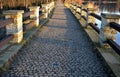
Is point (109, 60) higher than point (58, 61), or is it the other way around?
point (109, 60)

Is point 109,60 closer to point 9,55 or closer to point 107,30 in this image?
point 107,30

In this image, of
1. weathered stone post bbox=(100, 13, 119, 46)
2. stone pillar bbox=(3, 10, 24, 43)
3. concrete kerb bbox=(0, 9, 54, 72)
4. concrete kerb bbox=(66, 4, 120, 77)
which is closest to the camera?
concrete kerb bbox=(66, 4, 120, 77)

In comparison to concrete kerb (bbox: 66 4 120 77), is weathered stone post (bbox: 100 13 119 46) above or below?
above

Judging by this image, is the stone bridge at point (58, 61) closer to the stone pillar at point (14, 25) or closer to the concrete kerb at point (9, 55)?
the concrete kerb at point (9, 55)

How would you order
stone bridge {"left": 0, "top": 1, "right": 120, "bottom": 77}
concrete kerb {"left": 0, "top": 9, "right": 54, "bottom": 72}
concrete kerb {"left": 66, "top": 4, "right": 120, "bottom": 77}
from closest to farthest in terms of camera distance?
concrete kerb {"left": 66, "top": 4, "right": 120, "bottom": 77} → stone bridge {"left": 0, "top": 1, "right": 120, "bottom": 77} → concrete kerb {"left": 0, "top": 9, "right": 54, "bottom": 72}

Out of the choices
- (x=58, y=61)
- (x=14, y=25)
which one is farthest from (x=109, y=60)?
(x=14, y=25)

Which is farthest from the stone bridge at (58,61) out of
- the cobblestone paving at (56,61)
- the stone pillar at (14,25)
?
the stone pillar at (14,25)

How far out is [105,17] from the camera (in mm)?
7418

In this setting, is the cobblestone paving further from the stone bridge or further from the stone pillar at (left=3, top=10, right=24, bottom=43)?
the stone pillar at (left=3, top=10, right=24, bottom=43)

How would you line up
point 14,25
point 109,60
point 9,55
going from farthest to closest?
1. point 14,25
2. point 9,55
3. point 109,60

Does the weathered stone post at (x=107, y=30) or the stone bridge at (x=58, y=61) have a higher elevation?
the weathered stone post at (x=107, y=30)

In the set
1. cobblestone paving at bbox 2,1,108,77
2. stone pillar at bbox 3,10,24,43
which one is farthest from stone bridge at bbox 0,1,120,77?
stone pillar at bbox 3,10,24,43

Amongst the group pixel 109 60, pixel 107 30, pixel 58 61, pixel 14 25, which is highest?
pixel 14 25

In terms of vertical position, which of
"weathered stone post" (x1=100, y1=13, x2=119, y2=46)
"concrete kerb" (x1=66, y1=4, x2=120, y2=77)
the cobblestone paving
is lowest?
the cobblestone paving
